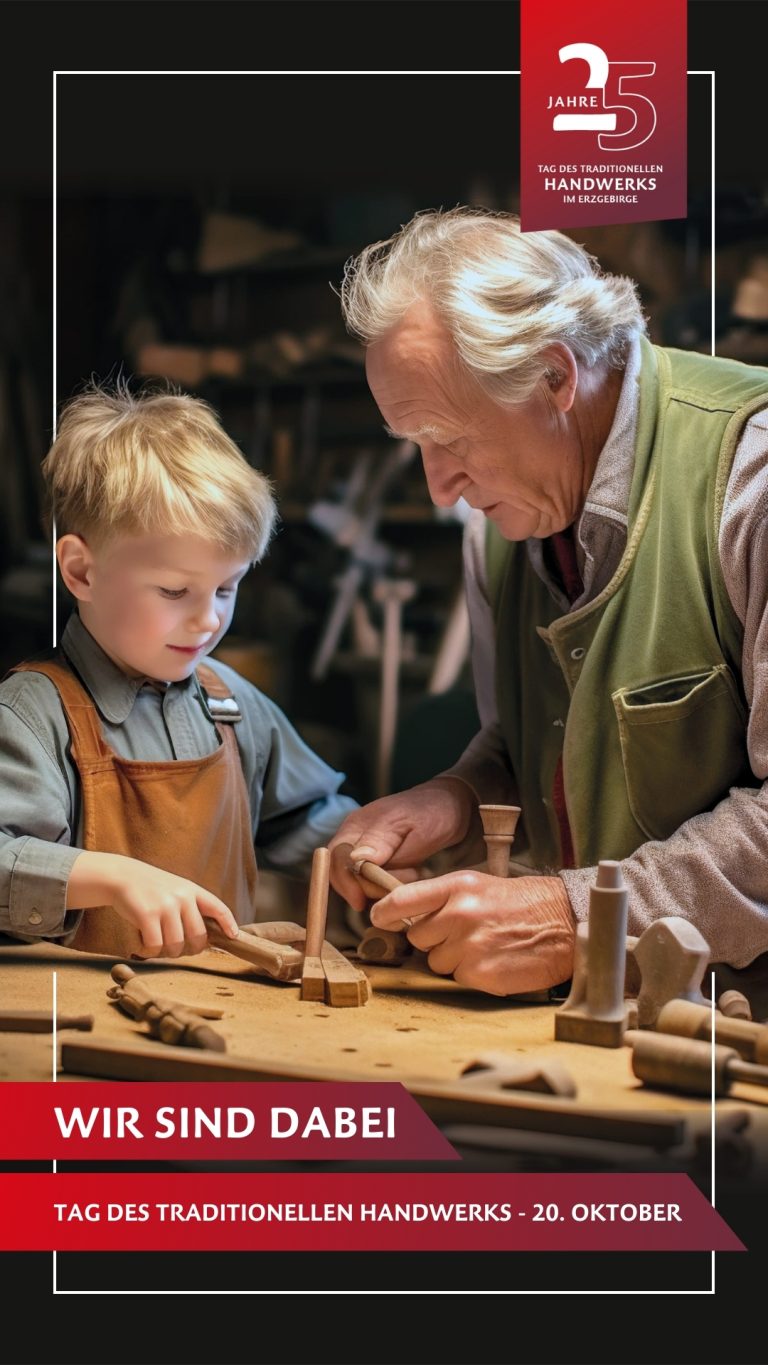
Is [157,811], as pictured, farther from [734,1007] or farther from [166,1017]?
[734,1007]

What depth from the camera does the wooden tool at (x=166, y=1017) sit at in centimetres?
142

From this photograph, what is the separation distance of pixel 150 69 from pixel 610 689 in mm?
885

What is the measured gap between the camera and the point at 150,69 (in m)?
1.60

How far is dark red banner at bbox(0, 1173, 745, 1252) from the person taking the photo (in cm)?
139

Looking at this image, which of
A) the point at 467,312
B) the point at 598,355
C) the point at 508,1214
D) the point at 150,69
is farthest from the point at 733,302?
the point at 508,1214

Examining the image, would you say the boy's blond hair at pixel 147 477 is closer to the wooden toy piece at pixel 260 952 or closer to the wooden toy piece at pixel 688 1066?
the wooden toy piece at pixel 260 952

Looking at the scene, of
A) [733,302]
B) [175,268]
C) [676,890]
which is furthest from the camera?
[733,302]

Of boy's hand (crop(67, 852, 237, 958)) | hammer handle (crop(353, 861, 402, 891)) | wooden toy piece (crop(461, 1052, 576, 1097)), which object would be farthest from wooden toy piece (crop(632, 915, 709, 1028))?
boy's hand (crop(67, 852, 237, 958))

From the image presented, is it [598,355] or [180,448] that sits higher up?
[598,355]

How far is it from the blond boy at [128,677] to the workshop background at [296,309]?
0.25ft

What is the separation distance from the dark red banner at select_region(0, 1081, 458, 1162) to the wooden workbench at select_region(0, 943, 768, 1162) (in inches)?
0.9

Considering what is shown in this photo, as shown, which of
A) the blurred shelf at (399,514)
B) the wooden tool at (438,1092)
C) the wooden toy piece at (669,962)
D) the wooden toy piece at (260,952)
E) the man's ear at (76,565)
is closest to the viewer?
the wooden tool at (438,1092)

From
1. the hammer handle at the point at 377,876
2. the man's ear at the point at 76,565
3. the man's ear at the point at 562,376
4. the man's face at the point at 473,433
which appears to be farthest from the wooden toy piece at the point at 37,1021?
the man's ear at the point at 562,376

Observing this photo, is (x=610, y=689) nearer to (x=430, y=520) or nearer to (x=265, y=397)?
(x=265, y=397)
